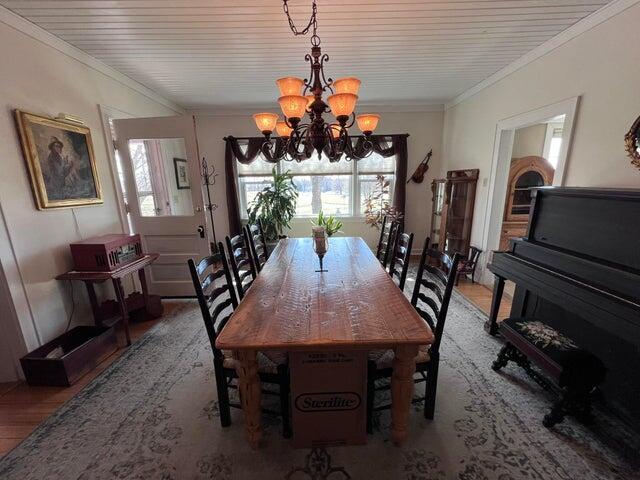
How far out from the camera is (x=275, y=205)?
14.2 ft

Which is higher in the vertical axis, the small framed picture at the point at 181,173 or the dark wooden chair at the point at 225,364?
the small framed picture at the point at 181,173

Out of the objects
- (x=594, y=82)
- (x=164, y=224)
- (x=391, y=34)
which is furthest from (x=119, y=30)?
(x=594, y=82)

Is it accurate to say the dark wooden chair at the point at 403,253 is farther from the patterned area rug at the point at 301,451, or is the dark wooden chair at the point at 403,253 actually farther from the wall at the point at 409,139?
the wall at the point at 409,139

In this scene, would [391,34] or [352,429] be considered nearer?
[352,429]

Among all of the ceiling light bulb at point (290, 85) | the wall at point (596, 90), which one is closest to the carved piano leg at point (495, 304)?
the wall at point (596, 90)

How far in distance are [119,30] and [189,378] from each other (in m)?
2.70

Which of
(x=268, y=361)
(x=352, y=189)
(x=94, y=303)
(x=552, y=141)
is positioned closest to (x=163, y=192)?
(x=94, y=303)

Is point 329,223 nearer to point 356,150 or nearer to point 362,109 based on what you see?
point 356,150

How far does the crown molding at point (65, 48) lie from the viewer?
1.80 meters

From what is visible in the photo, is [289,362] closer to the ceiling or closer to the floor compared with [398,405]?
closer to the ceiling

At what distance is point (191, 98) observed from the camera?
12.3 feet

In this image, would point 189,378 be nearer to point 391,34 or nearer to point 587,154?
point 391,34

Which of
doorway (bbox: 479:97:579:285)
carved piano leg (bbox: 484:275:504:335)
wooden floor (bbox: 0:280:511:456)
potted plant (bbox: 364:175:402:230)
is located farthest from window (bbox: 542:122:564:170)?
wooden floor (bbox: 0:280:511:456)

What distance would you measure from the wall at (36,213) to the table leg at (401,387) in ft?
8.36
